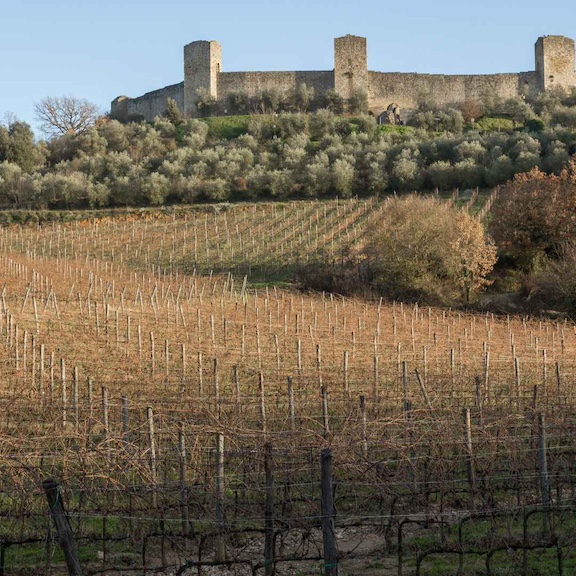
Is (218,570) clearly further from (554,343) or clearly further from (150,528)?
(554,343)

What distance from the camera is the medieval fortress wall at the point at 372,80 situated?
64000 millimetres

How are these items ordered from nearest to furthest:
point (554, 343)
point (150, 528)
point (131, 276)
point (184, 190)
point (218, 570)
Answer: point (218, 570) < point (150, 528) < point (554, 343) < point (131, 276) < point (184, 190)

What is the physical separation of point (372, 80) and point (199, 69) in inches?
443

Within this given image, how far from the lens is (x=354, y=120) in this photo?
2324 inches

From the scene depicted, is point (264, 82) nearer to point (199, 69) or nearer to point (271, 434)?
point (199, 69)

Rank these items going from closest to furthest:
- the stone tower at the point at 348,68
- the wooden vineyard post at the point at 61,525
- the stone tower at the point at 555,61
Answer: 1. the wooden vineyard post at the point at 61,525
2. the stone tower at the point at 348,68
3. the stone tower at the point at 555,61

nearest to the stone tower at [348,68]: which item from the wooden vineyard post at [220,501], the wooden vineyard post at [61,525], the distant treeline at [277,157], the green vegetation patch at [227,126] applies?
the distant treeline at [277,157]

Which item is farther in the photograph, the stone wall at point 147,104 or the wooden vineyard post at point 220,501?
the stone wall at point 147,104

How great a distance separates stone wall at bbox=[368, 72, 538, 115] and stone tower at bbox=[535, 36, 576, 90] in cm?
77

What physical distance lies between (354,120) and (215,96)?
10393 mm

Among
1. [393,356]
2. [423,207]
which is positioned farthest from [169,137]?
[393,356]

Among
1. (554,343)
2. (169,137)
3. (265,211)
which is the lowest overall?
(554,343)

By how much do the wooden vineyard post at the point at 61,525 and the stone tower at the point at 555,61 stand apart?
62838 millimetres

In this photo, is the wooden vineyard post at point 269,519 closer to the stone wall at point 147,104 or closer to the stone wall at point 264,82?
the stone wall at point 264,82
